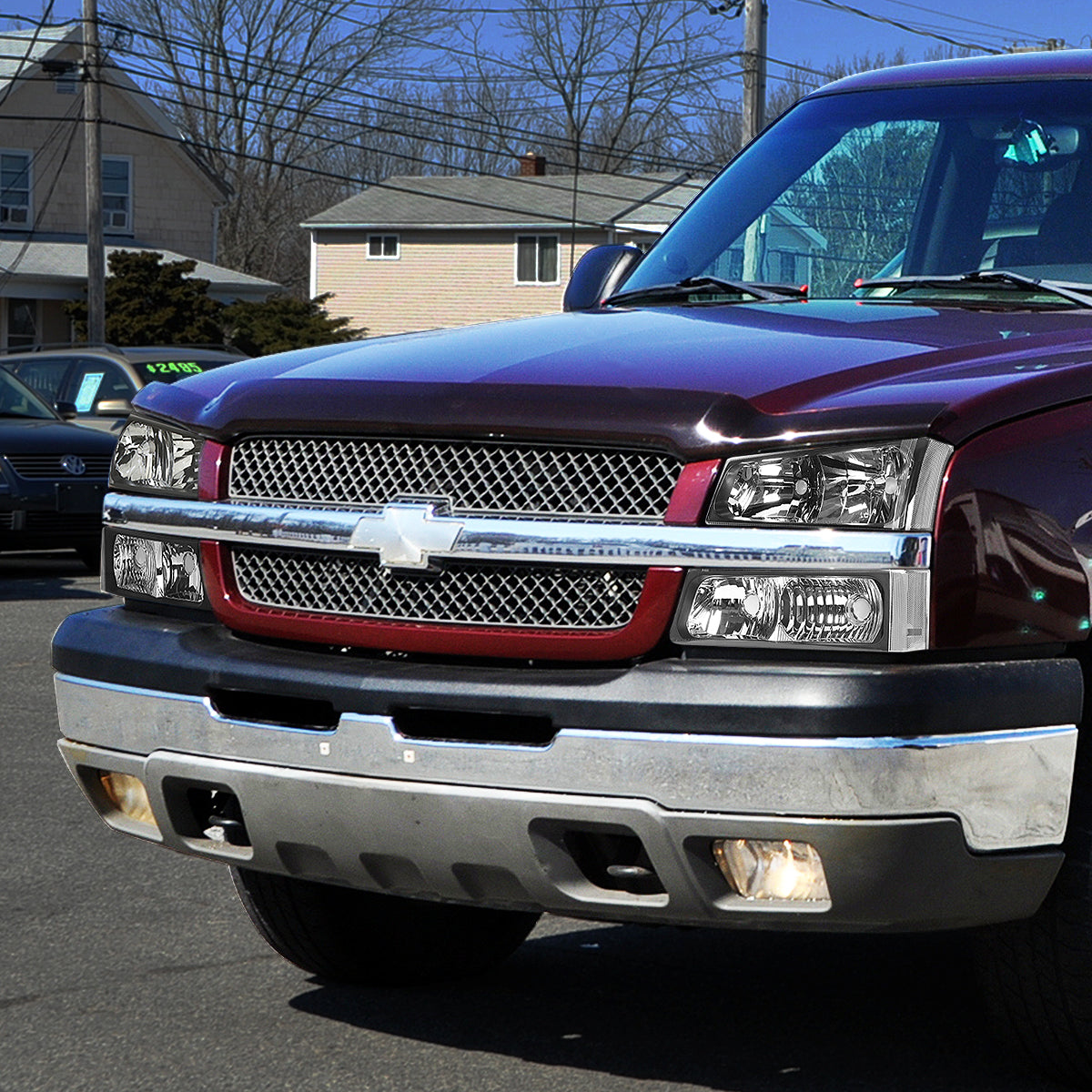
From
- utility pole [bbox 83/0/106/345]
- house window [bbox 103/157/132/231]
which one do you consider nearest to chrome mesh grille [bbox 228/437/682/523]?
utility pole [bbox 83/0/106/345]

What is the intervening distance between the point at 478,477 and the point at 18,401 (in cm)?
1283

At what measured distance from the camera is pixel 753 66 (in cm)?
2920

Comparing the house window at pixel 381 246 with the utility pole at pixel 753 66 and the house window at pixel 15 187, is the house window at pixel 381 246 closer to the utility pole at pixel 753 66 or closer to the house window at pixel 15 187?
the house window at pixel 15 187

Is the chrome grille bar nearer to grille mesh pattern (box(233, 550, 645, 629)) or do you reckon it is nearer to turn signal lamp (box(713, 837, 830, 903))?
grille mesh pattern (box(233, 550, 645, 629))

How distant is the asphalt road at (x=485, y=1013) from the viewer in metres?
3.91

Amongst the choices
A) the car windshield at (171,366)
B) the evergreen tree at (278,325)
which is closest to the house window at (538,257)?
the evergreen tree at (278,325)

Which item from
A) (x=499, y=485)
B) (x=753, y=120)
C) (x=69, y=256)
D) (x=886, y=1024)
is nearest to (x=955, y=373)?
(x=499, y=485)

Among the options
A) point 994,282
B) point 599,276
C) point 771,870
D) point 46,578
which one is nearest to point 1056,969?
point 771,870

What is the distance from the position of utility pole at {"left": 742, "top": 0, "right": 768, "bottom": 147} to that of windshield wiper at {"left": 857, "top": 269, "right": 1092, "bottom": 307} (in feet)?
80.6

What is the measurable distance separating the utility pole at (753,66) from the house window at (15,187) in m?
18.0

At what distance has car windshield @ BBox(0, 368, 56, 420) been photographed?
15.5 m

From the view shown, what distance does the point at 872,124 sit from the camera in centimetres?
518

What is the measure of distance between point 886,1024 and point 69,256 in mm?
39627

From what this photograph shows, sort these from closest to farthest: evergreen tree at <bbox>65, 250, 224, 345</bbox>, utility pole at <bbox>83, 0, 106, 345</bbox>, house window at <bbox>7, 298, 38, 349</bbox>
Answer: utility pole at <bbox>83, 0, 106, 345</bbox>, evergreen tree at <bbox>65, 250, 224, 345</bbox>, house window at <bbox>7, 298, 38, 349</bbox>
